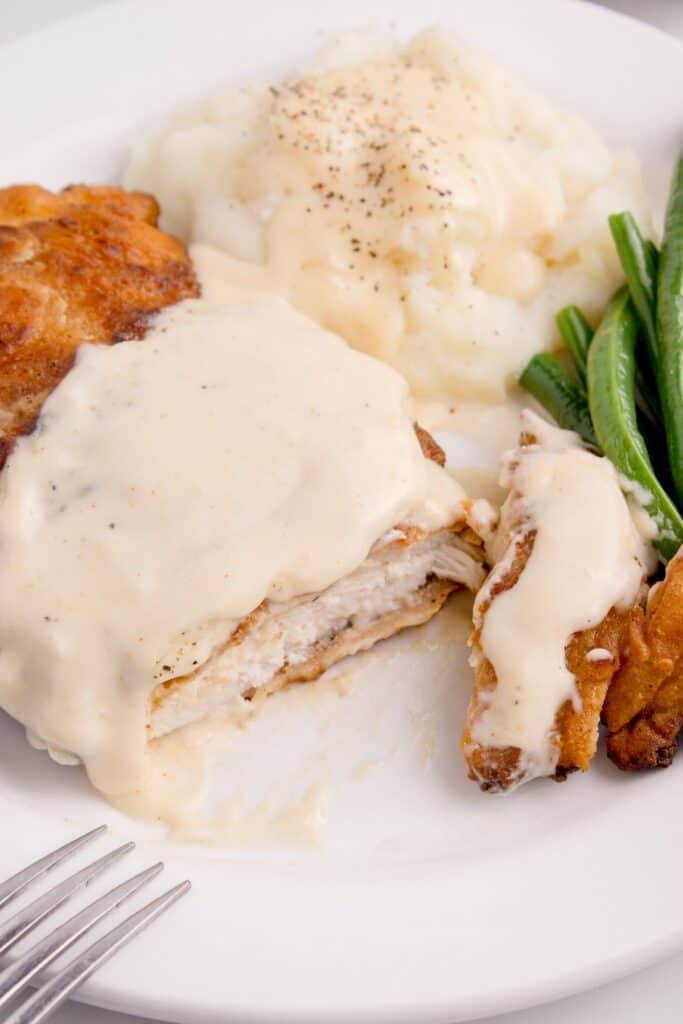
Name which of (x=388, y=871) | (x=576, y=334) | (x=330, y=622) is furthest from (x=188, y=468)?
(x=576, y=334)

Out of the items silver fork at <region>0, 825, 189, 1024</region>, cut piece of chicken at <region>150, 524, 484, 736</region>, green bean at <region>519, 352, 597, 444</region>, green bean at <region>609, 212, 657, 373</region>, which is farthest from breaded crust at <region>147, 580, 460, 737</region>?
green bean at <region>609, 212, 657, 373</region>

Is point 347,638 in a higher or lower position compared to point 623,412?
lower

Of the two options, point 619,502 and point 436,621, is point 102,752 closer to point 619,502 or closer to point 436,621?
point 436,621

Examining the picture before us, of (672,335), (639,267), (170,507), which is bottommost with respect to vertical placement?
(170,507)

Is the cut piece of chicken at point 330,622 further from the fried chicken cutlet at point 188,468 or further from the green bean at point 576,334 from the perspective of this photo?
the green bean at point 576,334

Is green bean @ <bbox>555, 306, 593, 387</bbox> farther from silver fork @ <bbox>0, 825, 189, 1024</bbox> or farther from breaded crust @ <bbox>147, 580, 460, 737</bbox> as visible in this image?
silver fork @ <bbox>0, 825, 189, 1024</bbox>

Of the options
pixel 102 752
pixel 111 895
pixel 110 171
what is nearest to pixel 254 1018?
pixel 111 895

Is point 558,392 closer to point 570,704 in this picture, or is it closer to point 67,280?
point 570,704
